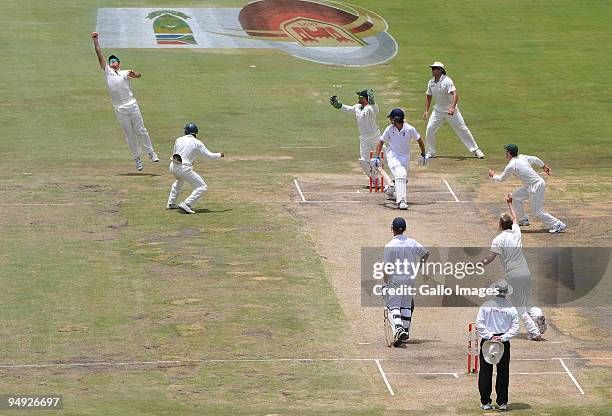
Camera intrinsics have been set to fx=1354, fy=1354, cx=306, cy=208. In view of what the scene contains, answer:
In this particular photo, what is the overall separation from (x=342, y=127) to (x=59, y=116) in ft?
25.4

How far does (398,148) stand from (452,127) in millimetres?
4912

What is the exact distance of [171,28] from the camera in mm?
45531

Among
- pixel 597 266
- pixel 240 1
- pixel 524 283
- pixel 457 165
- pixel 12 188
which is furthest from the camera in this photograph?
pixel 240 1

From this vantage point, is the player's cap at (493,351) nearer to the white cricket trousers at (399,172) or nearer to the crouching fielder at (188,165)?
the white cricket trousers at (399,172)

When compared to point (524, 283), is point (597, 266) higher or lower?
lower

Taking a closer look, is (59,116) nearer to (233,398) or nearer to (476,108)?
(476,108)

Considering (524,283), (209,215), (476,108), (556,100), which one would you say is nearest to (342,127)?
(476,108)

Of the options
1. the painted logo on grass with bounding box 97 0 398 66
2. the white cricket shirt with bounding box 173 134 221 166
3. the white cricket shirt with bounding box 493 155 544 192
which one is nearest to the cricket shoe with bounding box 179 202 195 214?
the white cricket shirt with bounding box 173 134 221 166

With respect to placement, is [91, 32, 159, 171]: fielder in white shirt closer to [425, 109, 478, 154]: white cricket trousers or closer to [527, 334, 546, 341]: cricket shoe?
[425, 109, 478, 154]: white cricket trousers

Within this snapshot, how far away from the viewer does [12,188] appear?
30.1 metres

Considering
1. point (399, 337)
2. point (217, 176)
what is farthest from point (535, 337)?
point (217, 176)

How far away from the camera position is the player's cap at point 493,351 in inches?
711

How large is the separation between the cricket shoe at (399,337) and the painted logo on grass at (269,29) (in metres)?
22.9

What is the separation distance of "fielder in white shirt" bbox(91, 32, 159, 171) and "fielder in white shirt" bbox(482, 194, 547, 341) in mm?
12974
